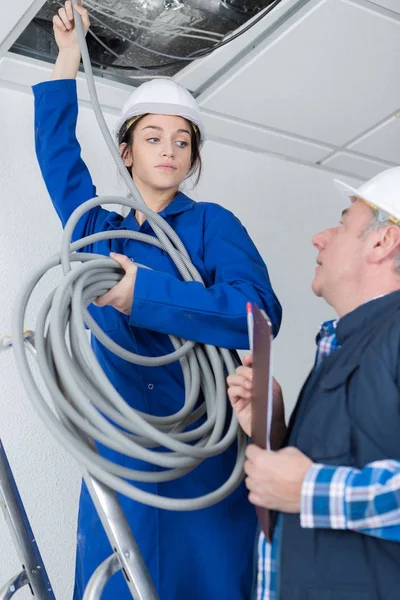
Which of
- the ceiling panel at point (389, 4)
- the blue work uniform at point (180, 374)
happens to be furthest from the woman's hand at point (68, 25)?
the ceiling panel at point (389, 4)

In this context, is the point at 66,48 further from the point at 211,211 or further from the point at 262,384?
the point at 262,384

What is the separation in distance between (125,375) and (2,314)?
0.69m

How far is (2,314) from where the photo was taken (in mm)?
2100

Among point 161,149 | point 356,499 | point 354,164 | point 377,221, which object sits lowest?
point 356,499

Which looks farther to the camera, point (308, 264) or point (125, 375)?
point (308, 264)

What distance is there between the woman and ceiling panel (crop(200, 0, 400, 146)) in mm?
508

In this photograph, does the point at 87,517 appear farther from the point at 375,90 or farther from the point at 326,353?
the point at 375,90

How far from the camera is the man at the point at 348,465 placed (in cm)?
102

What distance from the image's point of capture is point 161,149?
1693 millimetres

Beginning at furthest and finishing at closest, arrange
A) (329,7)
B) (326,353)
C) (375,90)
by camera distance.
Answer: (375,90) → (329,7) → (326,353)

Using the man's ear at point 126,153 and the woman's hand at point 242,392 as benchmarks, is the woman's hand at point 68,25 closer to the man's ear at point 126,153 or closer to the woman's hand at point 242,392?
the man's ear at point 126,153

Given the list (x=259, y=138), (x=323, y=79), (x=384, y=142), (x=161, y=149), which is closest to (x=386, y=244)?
(x=161, y=149)

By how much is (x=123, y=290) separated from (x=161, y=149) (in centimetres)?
45

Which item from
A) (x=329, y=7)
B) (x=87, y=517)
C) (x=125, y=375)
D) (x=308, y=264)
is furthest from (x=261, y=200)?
(x=87, y=517)
